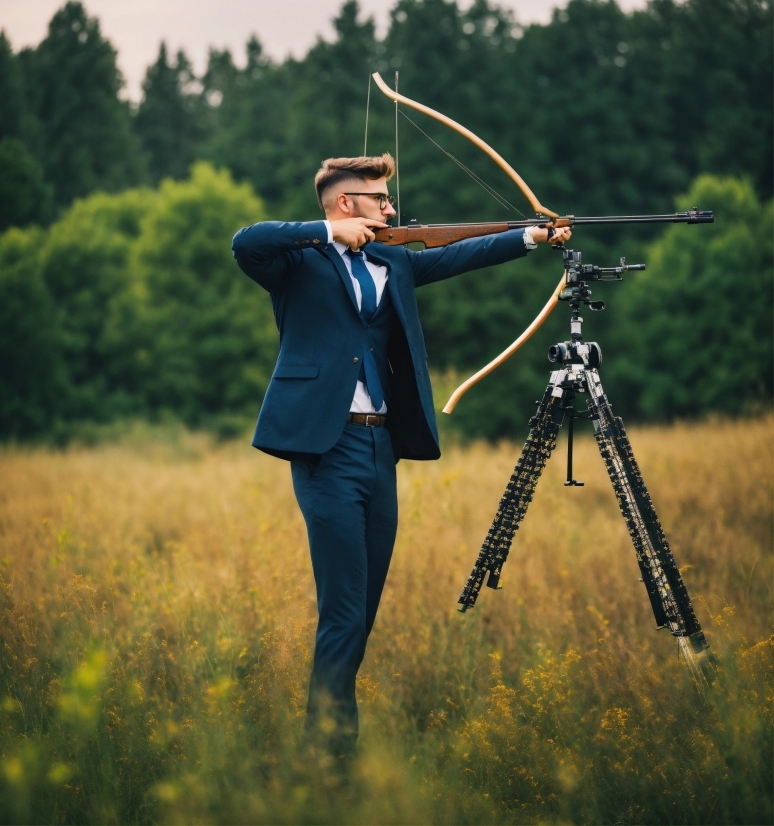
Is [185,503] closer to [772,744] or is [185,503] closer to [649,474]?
[649,474]

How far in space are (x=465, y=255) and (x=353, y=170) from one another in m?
0.64

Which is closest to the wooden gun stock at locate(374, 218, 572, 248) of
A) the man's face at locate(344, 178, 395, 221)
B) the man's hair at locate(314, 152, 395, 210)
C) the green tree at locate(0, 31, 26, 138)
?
the man's face at locate(344, 178, 395, 221)

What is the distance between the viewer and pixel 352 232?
12.2ft

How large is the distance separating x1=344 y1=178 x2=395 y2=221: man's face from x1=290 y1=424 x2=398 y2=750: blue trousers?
0.85m

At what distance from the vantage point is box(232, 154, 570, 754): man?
3.67 m

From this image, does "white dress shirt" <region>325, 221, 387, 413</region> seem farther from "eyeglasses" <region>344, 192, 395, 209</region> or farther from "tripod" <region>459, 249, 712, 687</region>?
"tripod" <region>459, 249, 712, 687</region>

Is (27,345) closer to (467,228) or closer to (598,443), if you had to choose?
(467,228)

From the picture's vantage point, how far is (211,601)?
536 centimetres

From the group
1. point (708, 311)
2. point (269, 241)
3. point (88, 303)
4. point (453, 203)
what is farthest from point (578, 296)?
point (453, 203)

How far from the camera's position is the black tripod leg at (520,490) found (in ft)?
13.5

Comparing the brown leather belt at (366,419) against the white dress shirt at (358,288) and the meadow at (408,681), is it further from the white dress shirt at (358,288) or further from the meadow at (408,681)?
the meadow at (408,681)

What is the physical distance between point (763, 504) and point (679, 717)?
4367mm

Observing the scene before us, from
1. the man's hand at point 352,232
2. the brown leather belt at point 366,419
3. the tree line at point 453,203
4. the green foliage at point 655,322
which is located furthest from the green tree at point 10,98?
the brown leather belt at point 366,419

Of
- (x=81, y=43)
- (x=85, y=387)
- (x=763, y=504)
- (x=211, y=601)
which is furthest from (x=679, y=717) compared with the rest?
(x=81, y=43)
